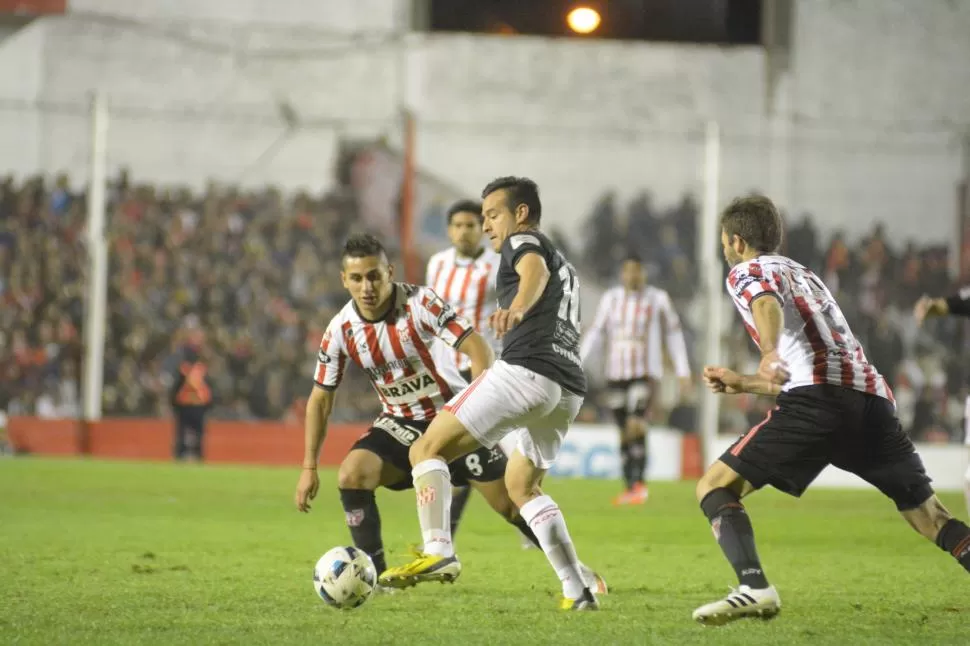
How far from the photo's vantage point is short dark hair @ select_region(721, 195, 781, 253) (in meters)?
5.96

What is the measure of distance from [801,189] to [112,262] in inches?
444

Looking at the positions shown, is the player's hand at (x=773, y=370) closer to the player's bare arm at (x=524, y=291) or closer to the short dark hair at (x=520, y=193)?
the player's bare arm at (x=524, y=291)

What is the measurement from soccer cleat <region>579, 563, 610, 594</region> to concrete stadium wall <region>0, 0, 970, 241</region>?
1698 centimetres

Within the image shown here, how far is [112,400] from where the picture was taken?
21.4 metres

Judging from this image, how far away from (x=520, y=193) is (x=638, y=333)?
822cm

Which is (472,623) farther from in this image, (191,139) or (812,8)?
(812,8)

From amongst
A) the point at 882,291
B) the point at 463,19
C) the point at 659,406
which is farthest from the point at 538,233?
the point at 463,19

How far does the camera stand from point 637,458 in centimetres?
1436

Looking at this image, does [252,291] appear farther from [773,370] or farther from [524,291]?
[773,370]

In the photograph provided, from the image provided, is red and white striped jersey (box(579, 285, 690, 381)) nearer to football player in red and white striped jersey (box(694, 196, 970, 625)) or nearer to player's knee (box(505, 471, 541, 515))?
player's knee (box(505, 471, 541, 515))

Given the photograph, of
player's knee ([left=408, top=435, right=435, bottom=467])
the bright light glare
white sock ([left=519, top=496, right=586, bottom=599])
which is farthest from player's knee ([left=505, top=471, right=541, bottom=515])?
the bright light glare

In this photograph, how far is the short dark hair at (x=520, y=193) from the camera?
20.9 ft

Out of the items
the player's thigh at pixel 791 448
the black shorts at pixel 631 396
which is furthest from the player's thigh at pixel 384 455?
the black shorts at pixel 631 396

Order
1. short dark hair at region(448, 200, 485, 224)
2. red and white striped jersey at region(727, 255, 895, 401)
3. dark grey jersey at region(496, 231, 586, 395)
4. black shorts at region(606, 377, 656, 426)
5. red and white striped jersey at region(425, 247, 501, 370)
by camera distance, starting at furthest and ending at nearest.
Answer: black shorts at region(606, 377, 656, 426)
red and white striped jersey at region(425, 247, 501, 370)
short dark hair at region(448, 200, 485, 224)
dark grey jersey at region(496, 231, 586, 395)
red and white striped jersey at region(727, 255, 895, 401)
